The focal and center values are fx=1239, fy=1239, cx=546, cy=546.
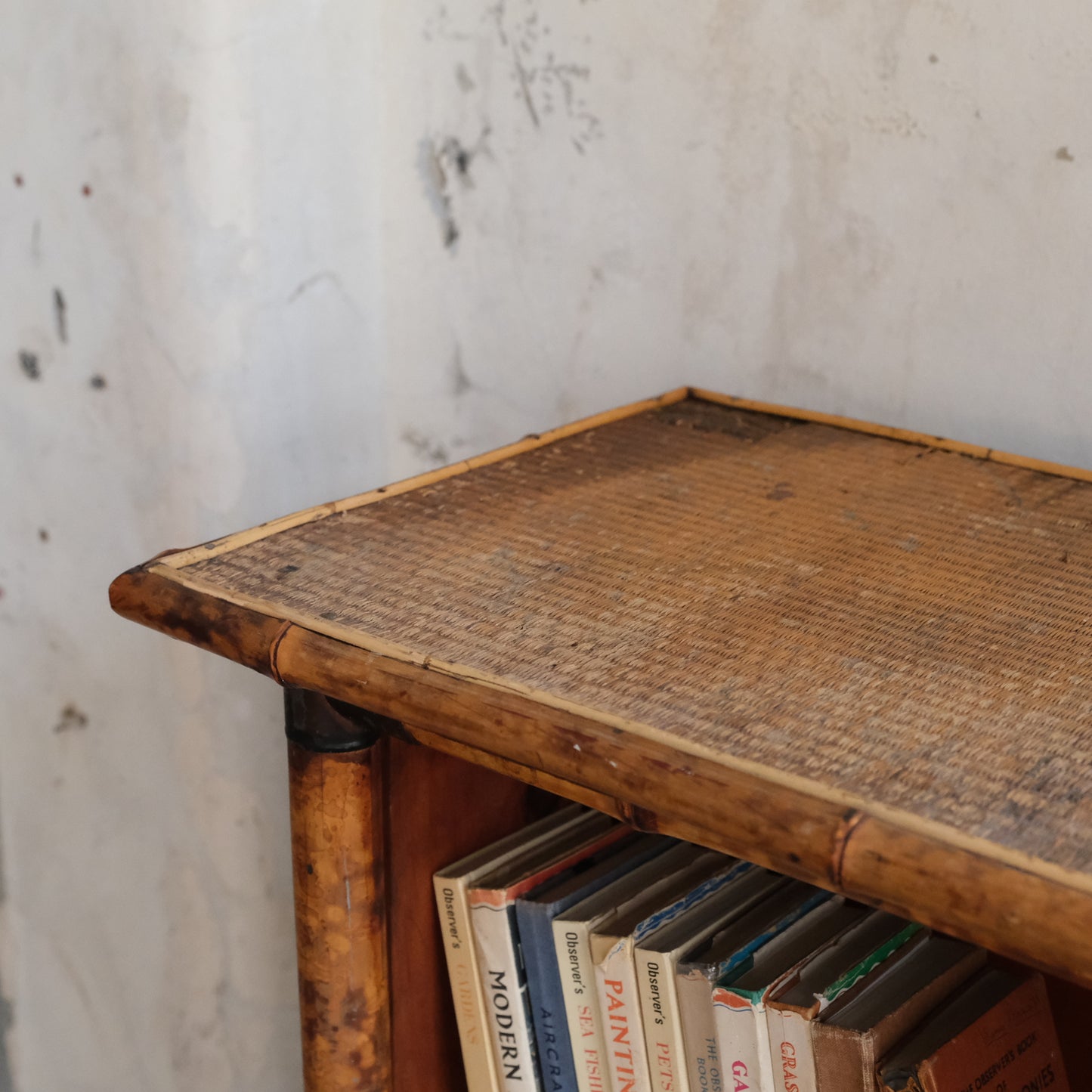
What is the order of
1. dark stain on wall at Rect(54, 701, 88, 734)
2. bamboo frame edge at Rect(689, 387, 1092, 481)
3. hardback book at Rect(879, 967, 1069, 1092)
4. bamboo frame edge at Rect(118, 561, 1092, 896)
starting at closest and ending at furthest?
1. bamboo frame edge at Rect(118, 561, 1092, 896)
2. hardback book at Rect(879, 967, 1069, 1092)
3. bamboo frame edge at Rect(689, 387, 1092, 481)
4. dark stain on wall at Rect(54, 701, 88, 734)

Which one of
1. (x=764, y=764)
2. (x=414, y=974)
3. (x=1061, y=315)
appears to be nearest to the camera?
(x=764, y=764)

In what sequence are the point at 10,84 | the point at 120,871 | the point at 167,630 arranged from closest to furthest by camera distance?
the point at 167,630 → the point at 10,84 → the point at 120,871

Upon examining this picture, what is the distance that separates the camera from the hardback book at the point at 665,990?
63 centimetres

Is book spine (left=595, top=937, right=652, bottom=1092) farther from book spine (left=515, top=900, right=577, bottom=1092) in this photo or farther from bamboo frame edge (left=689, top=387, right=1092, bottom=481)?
bamboo frame edge (left=689, top=387, right=1092, bottom=481)

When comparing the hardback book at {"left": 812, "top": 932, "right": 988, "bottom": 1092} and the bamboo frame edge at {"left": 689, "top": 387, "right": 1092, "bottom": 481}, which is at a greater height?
the bamboo frame edge at {"left": 689, "top": 387, "right": 1092, "bottom": 481}

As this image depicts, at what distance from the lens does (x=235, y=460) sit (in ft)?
3.62

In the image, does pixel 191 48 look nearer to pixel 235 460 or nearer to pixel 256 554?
pixel 235 460

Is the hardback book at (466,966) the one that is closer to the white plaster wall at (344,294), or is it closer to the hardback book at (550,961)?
the hardback book at (550,961)

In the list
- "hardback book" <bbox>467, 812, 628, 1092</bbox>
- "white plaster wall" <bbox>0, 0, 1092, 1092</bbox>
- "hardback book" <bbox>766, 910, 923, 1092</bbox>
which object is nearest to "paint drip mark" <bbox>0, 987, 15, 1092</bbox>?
"white plaster wall" <bbox>0, 0, 1092, 1092</bbox>

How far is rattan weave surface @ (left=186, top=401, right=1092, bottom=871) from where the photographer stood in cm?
49

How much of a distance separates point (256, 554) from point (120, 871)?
66cm

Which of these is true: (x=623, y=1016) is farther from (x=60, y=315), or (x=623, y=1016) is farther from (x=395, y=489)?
(x=60, y=315)

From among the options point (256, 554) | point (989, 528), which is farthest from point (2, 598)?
point (989, 528)

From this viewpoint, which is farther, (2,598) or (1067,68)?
(2,598)
